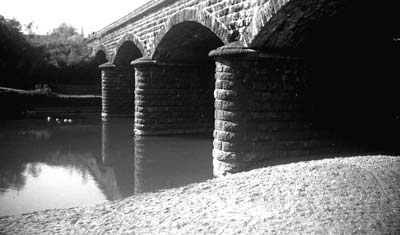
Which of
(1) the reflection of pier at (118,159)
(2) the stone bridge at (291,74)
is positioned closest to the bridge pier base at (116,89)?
(1) the reflection of pier at (118,159)

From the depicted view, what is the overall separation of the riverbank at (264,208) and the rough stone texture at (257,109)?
1819 mm

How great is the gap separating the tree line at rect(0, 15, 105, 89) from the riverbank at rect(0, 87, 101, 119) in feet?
19.0

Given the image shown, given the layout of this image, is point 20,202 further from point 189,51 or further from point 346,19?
point 189,51

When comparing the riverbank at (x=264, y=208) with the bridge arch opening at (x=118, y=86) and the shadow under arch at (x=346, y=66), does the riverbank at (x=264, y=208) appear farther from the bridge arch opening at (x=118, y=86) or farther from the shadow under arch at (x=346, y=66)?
the bridge arch opening at (x=118, y=86)

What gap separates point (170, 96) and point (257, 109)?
7.33 metres

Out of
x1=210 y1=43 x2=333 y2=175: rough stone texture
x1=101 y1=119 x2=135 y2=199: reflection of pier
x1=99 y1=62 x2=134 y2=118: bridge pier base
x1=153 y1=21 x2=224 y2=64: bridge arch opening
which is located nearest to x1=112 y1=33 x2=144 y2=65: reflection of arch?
x1=99 y1=62 x2=134 y2=118: bridge pier base

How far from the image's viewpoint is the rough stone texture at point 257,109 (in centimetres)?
932

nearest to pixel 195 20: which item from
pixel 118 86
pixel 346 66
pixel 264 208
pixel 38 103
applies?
pixel 346 66

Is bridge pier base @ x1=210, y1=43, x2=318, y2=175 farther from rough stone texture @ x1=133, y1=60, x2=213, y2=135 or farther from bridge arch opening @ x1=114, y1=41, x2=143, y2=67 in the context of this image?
bridge arch opening @ x1=114, y1=41, x2=143, y2=67

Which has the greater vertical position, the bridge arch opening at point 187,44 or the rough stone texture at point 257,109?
the bridge arch opening at point 187,44

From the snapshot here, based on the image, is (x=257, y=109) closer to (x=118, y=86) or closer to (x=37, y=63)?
(x=118, y=86)

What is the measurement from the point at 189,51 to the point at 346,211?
11.9 meters

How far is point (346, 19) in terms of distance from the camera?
359 inches

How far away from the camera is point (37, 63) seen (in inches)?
1374
